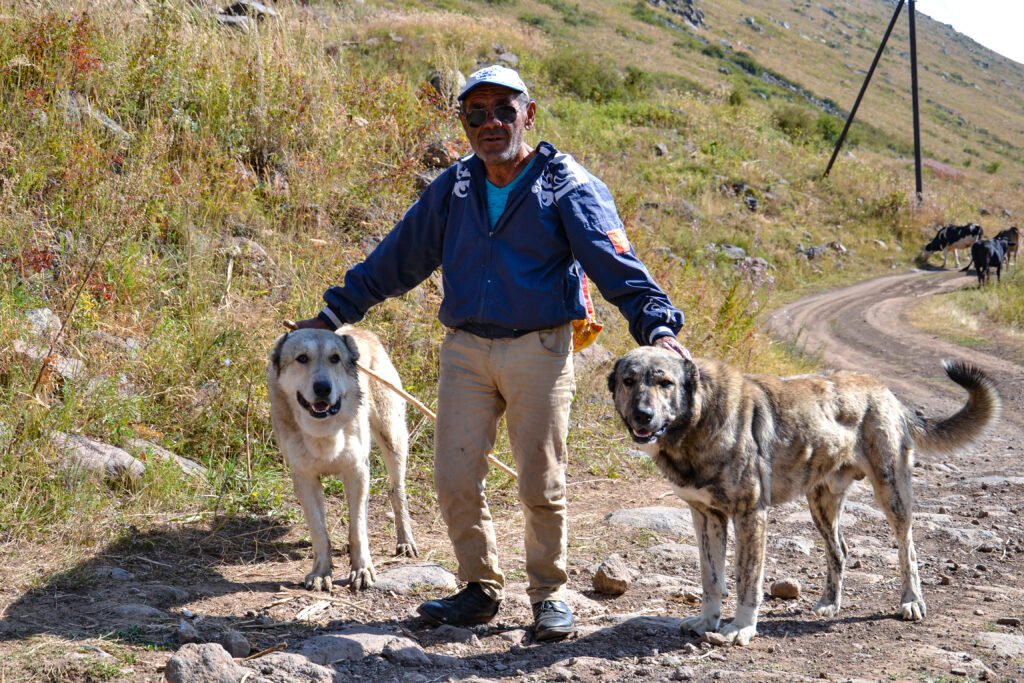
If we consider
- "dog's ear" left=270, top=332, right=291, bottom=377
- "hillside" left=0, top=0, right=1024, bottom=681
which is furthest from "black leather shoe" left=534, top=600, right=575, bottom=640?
"dog's ear" left=270, top=332, right=291, bottom=377

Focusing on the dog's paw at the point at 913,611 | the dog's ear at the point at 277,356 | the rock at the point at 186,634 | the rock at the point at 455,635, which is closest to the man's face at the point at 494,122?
the dog's ear at the point at 277,356

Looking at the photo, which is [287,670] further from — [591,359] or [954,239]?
[954,239]

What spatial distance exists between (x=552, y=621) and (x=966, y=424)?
274 centimetres

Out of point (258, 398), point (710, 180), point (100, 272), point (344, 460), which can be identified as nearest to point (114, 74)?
point (100, 272)

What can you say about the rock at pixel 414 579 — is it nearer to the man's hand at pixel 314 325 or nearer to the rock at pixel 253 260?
the man's hand at pixel 314 325

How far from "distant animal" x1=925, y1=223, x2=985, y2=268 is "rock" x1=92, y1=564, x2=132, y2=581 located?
26613 millimetres

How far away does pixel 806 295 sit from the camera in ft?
73.7

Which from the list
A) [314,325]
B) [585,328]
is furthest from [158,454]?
[585,328]

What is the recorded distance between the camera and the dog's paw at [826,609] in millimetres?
4938

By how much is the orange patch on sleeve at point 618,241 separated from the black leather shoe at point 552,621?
171 centimetres

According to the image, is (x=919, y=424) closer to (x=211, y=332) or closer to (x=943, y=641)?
(x=943, y=641)

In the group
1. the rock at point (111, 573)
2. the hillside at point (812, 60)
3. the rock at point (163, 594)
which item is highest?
the hillside at point (812, 60)

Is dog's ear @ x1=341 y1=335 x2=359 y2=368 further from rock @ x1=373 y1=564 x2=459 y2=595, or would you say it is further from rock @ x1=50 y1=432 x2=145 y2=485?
rock @ x1=50 y1=432 x2=145 y2=485

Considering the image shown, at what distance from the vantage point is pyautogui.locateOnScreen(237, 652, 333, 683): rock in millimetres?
3580
